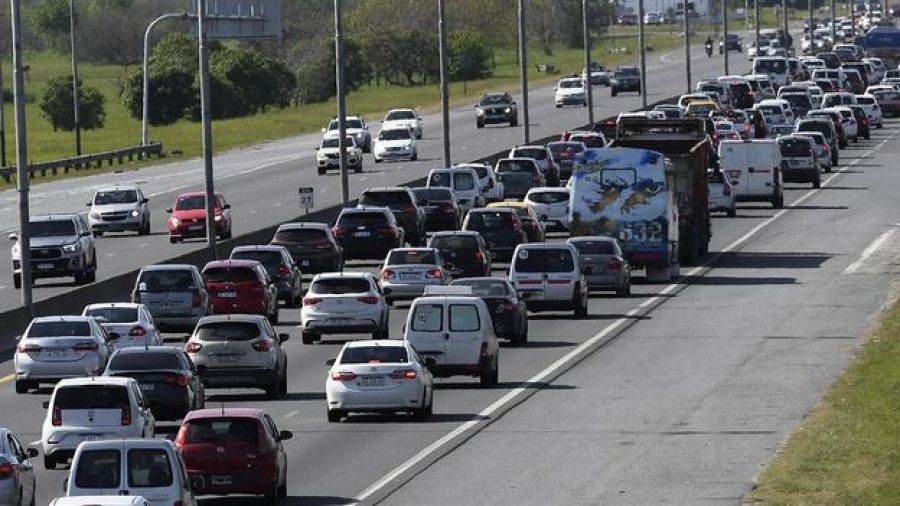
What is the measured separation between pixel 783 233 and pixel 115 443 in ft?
171

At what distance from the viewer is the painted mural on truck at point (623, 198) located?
203 ft

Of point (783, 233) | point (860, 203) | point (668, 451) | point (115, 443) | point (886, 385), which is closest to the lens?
point (115, 443)

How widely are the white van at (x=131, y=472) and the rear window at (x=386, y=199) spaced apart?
153 feet

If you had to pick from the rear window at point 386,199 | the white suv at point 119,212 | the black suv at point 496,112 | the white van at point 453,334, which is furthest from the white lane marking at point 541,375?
the black suv at point 496,112

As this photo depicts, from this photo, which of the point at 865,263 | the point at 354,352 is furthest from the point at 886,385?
the point at 865,263

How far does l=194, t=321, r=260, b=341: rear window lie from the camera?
136 ft

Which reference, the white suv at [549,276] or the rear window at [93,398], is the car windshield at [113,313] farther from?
the rear window at [93,398]

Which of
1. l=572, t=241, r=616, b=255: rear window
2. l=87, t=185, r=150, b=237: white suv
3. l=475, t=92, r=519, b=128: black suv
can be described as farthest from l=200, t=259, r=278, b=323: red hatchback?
l=475, t=92, r=519, b=128: black suv

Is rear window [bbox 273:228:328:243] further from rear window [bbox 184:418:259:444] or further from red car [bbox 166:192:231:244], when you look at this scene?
→ rear window [bbox 184:418:259:444]

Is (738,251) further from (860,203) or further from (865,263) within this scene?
(860,203)

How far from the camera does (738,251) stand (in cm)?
7181

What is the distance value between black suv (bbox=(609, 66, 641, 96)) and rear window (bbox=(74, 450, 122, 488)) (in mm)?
138417

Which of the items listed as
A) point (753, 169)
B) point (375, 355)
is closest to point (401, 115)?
point (753, 169)

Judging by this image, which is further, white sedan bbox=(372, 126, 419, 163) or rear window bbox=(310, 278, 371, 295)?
white sedan bbox=(372, 126, 419, 163)
